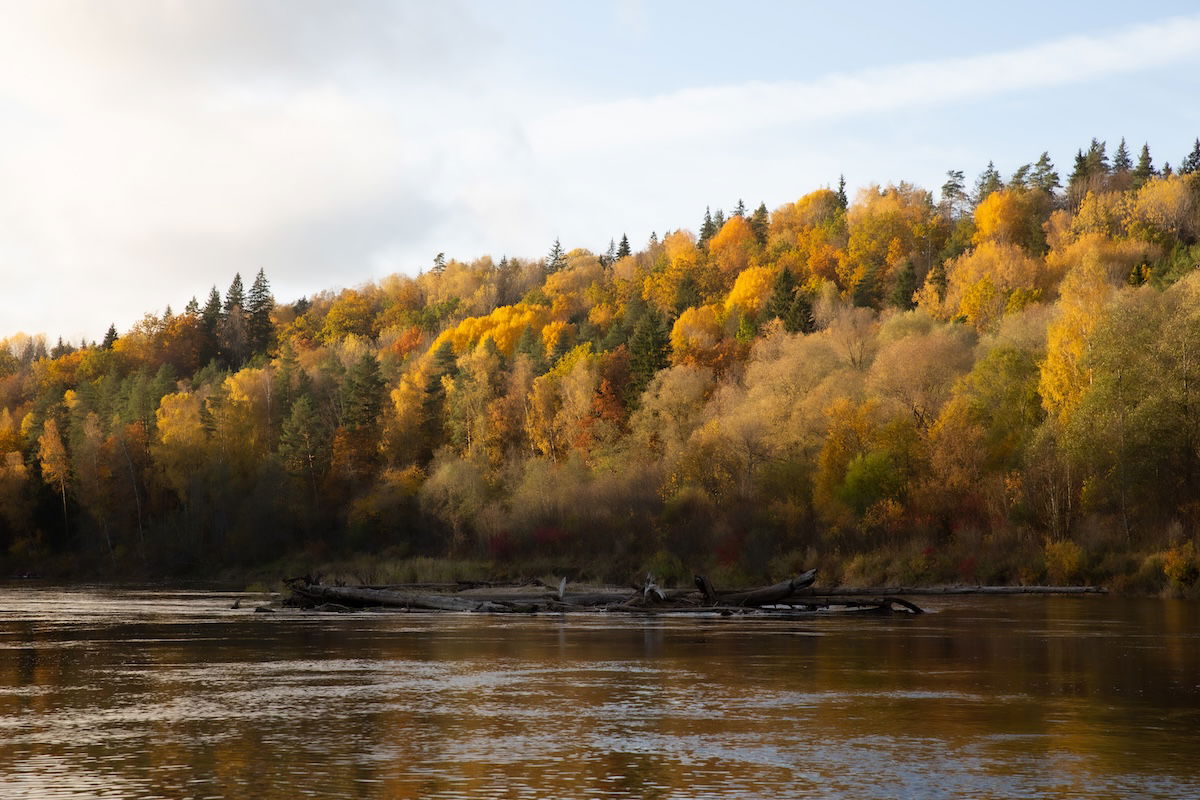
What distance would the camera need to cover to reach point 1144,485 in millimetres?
62562

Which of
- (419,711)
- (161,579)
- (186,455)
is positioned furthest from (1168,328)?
(186,455)

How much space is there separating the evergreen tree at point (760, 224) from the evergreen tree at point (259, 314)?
7435 centimetres

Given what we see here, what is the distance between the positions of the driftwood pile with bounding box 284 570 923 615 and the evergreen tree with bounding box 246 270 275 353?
143 meters

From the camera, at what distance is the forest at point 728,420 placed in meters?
65.2

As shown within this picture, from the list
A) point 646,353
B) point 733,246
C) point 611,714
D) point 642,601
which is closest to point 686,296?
point 733,246

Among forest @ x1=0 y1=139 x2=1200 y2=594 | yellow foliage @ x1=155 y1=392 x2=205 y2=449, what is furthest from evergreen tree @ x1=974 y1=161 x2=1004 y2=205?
yellow foliage @ x1=155 y1=392 x2=205 y2=449

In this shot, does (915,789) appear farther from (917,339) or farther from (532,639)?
(917,339)

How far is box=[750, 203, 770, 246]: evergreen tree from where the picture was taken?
18675 cm

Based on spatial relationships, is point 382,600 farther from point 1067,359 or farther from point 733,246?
point 733,246

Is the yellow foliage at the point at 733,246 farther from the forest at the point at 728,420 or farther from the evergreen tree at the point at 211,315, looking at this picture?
the evergreen tree at the point at 211,315

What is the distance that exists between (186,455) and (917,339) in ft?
250

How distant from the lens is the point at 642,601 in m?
49.3

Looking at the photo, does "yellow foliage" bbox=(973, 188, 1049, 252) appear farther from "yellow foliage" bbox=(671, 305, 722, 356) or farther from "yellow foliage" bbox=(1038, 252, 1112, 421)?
"yellow foliage" bbox=(1038, 252, 1112, 421)

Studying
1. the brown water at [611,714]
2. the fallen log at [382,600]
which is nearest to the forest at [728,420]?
the fallen log at [382,600]
